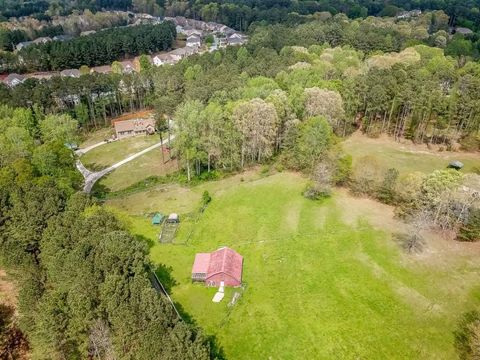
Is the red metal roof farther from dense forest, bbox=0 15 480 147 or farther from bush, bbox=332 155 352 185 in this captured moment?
dense forest, bbox=0 15 480 147

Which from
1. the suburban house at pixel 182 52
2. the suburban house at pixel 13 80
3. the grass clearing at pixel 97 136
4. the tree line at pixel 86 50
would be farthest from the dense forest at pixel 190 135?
the suburban house at pixel 182 52

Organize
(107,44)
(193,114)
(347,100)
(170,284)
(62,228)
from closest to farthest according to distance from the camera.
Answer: (62,228) → (170,284) → (193,114) → (347,100) → (107,44)

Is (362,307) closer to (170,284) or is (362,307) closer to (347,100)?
(170,284)

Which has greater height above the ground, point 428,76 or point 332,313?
point 428,76

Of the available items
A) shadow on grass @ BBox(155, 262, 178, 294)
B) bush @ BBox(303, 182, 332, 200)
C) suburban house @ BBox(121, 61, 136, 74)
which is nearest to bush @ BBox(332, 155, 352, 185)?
bush @ BBox(303, 182, 332, 200)

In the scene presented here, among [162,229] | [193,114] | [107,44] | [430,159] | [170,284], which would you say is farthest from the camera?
[107,44]

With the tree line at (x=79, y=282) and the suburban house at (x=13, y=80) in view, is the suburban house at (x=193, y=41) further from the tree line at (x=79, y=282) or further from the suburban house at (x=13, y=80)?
the tree line at (x=79, y=282)

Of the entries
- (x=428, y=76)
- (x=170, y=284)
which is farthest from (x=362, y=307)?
(x=428, y=76)
